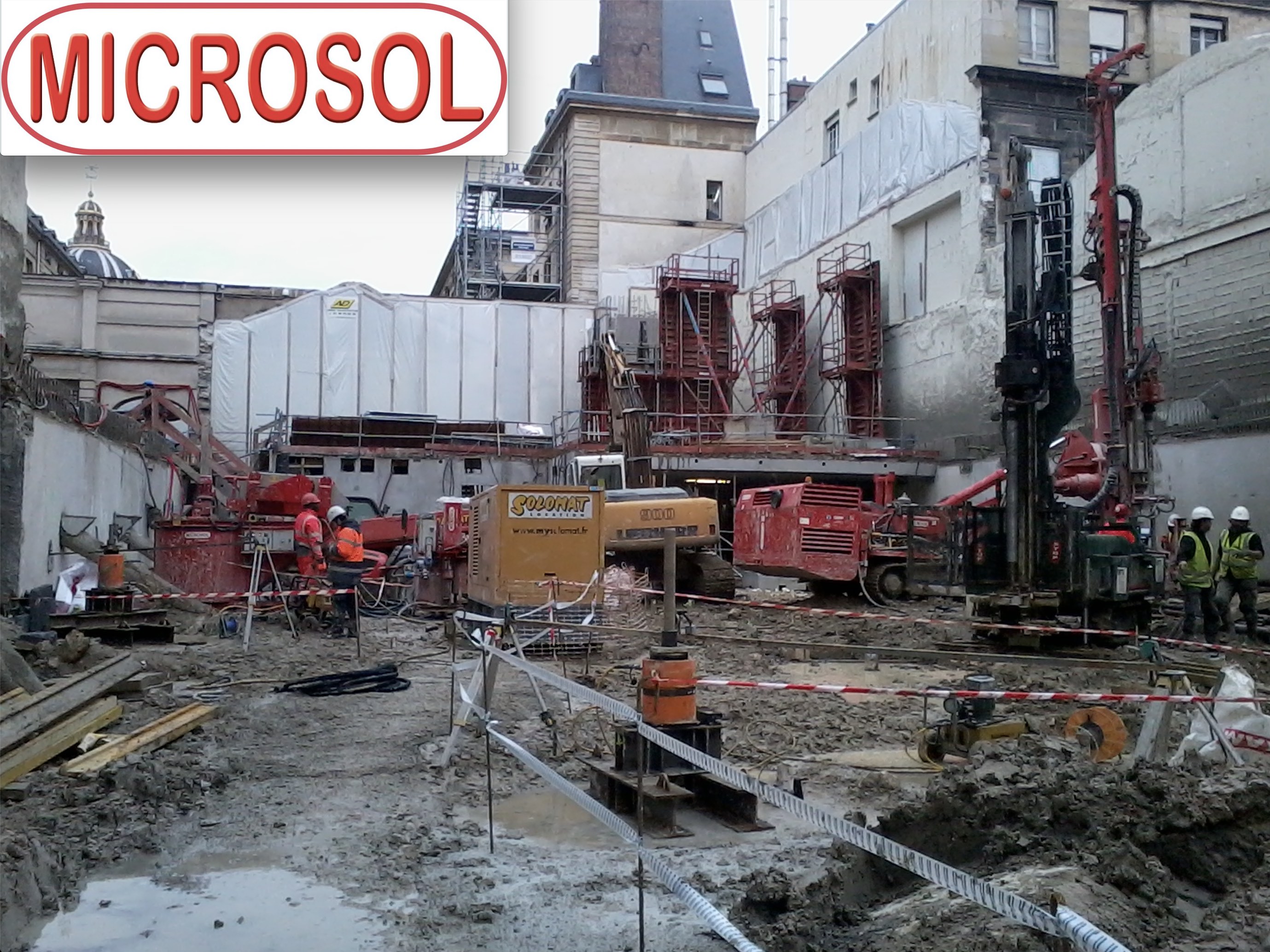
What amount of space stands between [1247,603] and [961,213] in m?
19.5

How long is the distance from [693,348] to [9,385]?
27266 millimetres

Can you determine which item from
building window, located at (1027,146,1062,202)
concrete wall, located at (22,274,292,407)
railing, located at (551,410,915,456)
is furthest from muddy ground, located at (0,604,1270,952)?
concrete wall, located at (22,274,292,407)

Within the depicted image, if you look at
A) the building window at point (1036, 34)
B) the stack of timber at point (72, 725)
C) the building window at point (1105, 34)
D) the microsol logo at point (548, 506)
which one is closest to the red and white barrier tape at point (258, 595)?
the microsol logo at point (548, 506)

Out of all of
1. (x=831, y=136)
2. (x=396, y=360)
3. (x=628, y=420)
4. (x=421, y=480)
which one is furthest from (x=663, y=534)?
(x=831, y=136)

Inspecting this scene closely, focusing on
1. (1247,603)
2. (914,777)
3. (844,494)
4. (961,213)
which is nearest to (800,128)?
(961,213)

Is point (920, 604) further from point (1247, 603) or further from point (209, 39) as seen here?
point (209, 39)

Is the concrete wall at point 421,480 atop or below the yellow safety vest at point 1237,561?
atop

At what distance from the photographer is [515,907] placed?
15.7ft

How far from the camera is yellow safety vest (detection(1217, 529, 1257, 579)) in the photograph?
44.9 ft

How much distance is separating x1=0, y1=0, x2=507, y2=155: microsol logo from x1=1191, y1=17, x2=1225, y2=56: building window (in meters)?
32.5

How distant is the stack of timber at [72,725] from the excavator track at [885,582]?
13309 millimetres

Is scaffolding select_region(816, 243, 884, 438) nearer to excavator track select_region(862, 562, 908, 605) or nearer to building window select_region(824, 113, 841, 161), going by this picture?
building window select_region(824, 113, 841, 161)

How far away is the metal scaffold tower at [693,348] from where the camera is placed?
127 ft

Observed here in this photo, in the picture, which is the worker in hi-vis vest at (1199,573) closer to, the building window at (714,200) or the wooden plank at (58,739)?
the wooden plank at (58,739)
